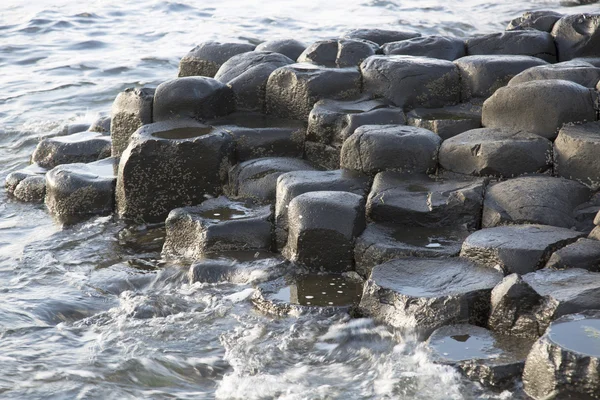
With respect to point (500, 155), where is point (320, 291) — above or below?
below

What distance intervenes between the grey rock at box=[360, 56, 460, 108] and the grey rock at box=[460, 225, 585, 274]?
211 centimetres

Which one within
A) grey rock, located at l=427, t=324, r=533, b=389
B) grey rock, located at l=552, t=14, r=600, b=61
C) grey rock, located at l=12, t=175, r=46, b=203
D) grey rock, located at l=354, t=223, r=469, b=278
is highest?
grey rock, located at l=552, t=14, r=600, b=61

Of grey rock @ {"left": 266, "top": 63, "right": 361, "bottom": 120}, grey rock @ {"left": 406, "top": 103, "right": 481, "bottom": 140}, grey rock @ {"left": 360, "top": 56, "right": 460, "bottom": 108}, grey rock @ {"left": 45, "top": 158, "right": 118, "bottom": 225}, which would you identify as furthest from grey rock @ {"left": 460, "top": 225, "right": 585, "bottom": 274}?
grey rock @ {"left": 45, "top": 158, "right": 118, "bottom": 225}

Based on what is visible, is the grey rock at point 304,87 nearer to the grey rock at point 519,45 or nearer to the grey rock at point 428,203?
the grey rock at point 428,203

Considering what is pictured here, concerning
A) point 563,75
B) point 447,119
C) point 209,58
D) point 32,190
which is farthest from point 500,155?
point 32,190

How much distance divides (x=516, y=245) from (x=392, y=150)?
57.9 inches

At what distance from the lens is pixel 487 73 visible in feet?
23.7

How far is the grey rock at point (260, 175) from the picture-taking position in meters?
6.62

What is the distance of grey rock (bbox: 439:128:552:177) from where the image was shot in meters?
6.00

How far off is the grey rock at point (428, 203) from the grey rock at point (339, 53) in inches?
86.6

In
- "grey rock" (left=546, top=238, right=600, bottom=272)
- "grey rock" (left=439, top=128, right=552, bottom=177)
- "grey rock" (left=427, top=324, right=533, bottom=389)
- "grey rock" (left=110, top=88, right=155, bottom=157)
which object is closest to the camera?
"grey rock" (left=427, top=324, right=533, bottom=389)

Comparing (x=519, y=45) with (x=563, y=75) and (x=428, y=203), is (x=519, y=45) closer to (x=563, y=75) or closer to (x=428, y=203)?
(x=563, y=75)

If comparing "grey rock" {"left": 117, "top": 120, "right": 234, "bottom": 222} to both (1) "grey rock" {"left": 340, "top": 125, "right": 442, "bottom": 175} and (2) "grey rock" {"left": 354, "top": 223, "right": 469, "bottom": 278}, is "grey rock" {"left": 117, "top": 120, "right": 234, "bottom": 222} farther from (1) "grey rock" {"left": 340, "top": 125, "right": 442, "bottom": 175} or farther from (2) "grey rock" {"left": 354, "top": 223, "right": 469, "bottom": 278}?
(2) "grey rock" {"left": 354, "top": 223, "right": 469, "bottom": 278}

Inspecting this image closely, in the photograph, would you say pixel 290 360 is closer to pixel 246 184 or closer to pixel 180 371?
pixel 180 371
